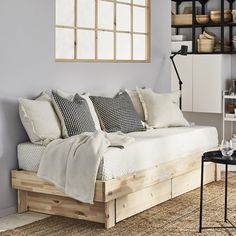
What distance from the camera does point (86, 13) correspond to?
568 cm

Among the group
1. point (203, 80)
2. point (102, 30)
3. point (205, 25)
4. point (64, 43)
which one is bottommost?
point (203, 80)

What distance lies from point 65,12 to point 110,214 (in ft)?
6.38

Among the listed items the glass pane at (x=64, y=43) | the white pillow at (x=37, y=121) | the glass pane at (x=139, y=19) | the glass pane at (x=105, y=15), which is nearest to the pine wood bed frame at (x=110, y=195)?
the white pillow at (x=37, y=121)

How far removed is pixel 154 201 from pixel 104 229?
2.64 ft

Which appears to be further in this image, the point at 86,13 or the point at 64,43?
the point at 86,13

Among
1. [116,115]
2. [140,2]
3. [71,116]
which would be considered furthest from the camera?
[140,2]

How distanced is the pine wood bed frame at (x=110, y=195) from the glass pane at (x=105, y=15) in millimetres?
1548

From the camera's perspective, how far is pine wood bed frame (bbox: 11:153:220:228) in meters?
4.44

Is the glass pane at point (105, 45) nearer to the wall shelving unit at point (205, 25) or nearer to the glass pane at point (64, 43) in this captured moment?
the glass pane at point (64, 43)

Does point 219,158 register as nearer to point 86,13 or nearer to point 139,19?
point 86,13

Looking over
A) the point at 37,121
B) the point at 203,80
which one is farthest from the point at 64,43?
the point at 203,80

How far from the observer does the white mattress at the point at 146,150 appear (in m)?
4.48

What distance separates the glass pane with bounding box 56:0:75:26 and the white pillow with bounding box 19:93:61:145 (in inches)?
36.0

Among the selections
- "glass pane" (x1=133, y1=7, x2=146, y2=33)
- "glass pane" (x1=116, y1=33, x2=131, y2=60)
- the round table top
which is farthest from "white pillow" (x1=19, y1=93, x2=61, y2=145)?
"glass pane" (x1=133, y1=7, x2=146, y2=33)
